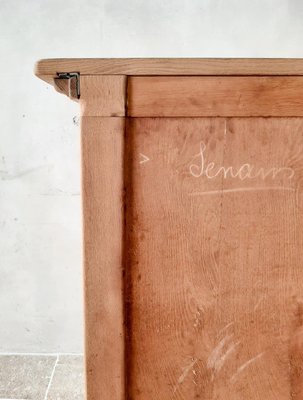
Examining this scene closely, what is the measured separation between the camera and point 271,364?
91 cm

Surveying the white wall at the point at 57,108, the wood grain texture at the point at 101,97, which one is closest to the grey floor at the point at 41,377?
the white wall at the point at 57,108

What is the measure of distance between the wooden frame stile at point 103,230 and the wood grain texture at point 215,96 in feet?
0.18

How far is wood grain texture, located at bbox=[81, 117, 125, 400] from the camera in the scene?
84 centimetres

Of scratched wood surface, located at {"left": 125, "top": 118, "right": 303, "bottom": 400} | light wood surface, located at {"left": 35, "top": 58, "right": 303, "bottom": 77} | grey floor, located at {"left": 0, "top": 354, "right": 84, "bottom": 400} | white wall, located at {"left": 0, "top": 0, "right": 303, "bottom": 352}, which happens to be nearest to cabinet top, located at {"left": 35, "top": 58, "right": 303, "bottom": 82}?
light wood surface, located at {"left": 35, "top": 58, "right": 303, "bottom": 77}

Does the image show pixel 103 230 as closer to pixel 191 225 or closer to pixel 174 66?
pixel 191 225

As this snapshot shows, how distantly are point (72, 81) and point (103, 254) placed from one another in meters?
0.43

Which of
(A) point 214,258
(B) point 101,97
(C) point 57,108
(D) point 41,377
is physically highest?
(C) point 57,108

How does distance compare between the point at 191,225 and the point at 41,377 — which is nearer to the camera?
the point at 191,225

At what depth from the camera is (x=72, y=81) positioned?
2.74 feet

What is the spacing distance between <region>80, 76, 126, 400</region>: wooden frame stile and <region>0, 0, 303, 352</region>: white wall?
3.38 ft

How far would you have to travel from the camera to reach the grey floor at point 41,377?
1.79 meters

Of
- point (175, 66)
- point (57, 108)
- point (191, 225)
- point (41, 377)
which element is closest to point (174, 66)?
point (175, 66)

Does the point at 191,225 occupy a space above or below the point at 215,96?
below

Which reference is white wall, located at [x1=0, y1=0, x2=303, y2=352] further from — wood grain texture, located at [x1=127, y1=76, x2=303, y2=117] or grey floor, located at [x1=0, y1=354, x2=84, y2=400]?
wood grain texture, located at [x1=127, y1=76, x2=303, y2=117]
